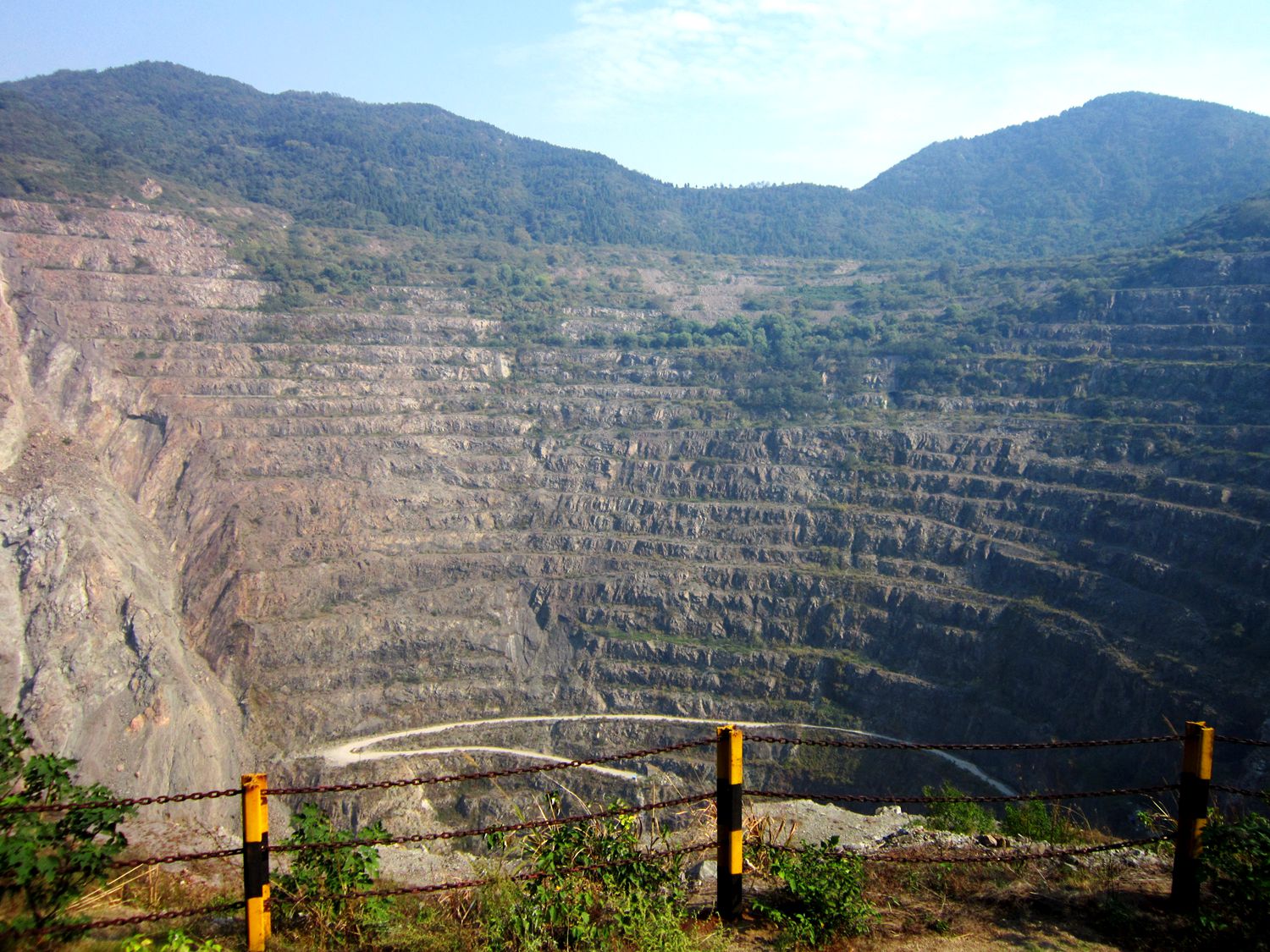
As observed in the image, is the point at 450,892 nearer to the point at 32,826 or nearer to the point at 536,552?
the point at 32,826

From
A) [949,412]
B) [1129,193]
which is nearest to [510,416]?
[949,412]

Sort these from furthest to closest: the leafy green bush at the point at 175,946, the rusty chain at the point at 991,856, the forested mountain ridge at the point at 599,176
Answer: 1. the forested mountain ridge at the point at 599,176
2. the rusty chain at the point at 991,856
3. the leafy green bush at the point at 175,946

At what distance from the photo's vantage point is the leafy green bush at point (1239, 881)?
20.3ft

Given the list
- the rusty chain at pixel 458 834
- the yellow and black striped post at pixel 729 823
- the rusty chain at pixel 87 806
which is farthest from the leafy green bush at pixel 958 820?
the rusty chain at pixel 87 806

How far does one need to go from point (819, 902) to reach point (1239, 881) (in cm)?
307

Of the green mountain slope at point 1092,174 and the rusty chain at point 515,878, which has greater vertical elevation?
the green mountain slope at point 1092,174

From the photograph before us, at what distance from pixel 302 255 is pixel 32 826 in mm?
65637

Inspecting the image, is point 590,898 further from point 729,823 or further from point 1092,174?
point 1092,174

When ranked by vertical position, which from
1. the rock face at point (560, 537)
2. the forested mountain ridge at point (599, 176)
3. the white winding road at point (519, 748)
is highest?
the forested mountain ridge at point (599, 176)

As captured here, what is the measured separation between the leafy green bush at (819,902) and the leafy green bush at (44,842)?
16.1 feet

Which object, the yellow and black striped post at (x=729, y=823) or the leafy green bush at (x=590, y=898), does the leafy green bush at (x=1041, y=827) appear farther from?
the leafy green bush at (x=590, y=898)

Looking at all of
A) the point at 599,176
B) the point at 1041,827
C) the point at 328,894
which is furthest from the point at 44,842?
the point at 599,176

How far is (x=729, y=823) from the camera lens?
647 cm

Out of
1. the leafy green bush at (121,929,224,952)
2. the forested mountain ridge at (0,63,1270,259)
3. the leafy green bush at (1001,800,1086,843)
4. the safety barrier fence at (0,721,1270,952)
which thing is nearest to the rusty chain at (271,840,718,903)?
the safety barrier fence at (0,721,1270,952)
